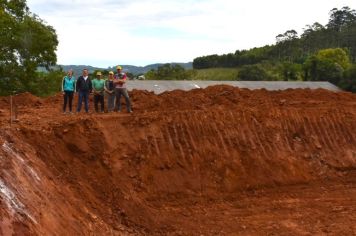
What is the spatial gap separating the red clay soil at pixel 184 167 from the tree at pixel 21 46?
447 inches

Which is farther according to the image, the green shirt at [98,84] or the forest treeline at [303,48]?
the forest treeline at [303,48]

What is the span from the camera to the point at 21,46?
92.1 feet

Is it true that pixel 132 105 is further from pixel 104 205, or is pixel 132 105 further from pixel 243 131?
pixel 104 205

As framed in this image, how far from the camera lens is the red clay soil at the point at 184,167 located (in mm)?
9930

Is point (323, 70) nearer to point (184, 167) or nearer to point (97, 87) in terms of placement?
point (97, 87)

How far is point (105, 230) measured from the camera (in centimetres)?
1003

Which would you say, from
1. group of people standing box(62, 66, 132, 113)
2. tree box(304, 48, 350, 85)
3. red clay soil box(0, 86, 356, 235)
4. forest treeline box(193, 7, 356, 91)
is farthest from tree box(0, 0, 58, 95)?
forest treeline box(193, 7, 356, 91)

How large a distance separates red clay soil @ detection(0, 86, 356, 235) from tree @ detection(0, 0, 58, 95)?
11342 mm

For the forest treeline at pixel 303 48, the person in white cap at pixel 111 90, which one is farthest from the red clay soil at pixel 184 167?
the forest treeline at pixel 303 48

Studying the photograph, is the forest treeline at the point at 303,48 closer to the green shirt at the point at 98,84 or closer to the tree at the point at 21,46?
the tree at the point at 21,46

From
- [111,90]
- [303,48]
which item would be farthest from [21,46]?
[303,48]

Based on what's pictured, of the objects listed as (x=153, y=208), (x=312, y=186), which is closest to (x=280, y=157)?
(x=312, y=186)

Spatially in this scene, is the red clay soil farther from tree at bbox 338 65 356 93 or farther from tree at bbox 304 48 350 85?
tree at bbox 304 48 350 85

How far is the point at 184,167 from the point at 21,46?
1770 cm
